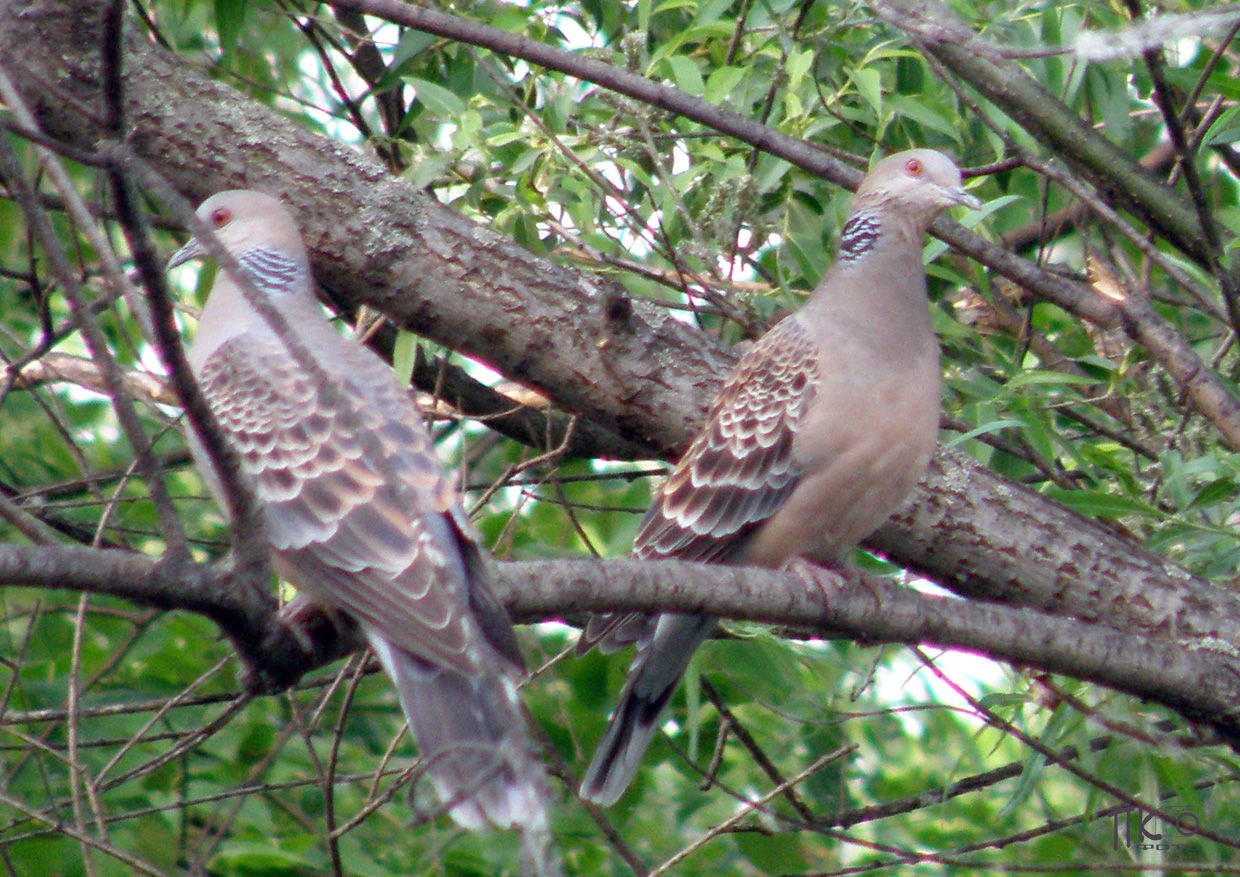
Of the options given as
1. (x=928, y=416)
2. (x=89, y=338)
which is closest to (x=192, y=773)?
(x=928, y=416)

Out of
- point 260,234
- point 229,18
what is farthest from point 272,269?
point 229,18

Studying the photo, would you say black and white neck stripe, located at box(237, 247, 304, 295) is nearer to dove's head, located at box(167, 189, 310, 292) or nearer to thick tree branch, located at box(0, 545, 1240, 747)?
dove's head, located at box(167, 189, 310, 292)

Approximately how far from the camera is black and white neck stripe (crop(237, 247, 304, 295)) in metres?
3.26

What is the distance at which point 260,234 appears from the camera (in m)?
3.26

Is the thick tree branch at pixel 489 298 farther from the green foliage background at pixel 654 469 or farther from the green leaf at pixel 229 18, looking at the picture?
the green leaf at pixel 229 18

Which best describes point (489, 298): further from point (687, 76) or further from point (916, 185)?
point (916, 185)

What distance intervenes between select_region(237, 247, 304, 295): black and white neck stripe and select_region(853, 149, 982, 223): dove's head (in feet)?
4.24

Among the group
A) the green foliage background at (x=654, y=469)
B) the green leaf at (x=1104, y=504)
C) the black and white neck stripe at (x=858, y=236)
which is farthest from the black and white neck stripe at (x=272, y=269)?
the green leaf at (x=1104, y=504)

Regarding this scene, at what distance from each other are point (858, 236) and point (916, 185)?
0.17 meters

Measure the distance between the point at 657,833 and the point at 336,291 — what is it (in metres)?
2.20

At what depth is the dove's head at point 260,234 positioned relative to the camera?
3.25 m

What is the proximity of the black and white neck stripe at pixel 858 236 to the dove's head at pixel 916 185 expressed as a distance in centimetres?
3

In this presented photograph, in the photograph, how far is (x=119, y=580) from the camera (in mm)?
1773

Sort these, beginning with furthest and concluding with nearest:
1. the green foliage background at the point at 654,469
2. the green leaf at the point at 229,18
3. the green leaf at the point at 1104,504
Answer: the green leaf at the point at 229,18 < the green foliage background at the point at 654,469 < the green leaf at the point at 1104,504
